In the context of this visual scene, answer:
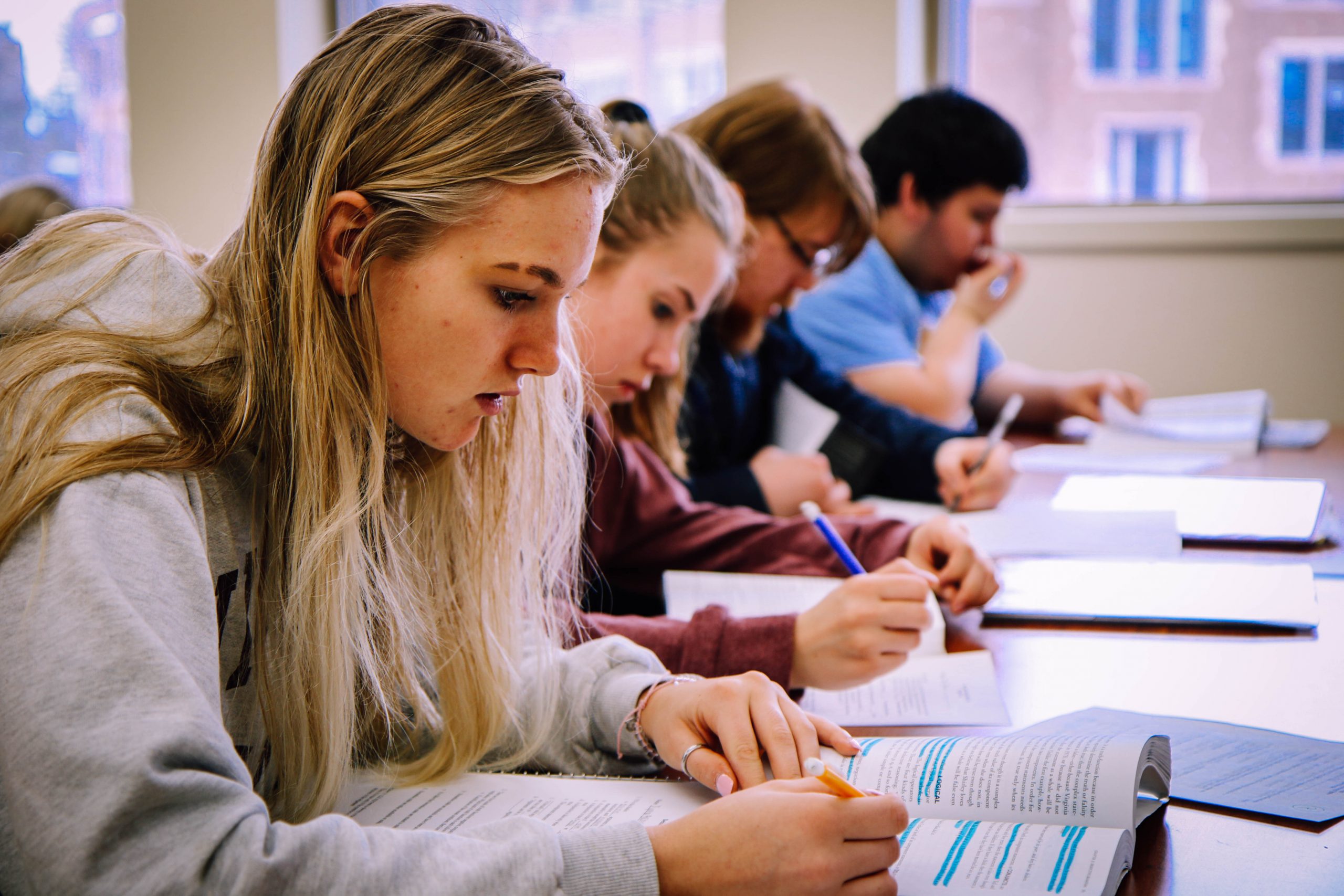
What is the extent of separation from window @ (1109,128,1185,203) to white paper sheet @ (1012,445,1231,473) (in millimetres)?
1106

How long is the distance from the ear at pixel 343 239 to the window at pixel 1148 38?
270 centimetres

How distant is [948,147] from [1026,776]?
1.82 m

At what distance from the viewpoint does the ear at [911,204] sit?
2.36m

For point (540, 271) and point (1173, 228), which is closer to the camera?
point (540, 271)

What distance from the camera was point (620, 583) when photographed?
128cm

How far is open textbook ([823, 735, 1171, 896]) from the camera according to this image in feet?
1.96

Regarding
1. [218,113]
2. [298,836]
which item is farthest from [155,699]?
[218,113]

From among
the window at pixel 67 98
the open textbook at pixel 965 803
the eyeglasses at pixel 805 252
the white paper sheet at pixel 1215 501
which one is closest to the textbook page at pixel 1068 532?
the white paper sheet at pixel 1215 501

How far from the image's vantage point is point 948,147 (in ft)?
7.53

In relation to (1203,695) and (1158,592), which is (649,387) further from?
(1203,695)

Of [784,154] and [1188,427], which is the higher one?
[784,154]

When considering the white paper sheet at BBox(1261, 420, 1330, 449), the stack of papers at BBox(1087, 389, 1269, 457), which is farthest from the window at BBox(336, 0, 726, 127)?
the white paper sheet at BBox(1261, 420, 1330, 449)

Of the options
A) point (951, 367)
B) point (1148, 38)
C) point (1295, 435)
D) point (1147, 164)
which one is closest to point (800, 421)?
point (951, 367)

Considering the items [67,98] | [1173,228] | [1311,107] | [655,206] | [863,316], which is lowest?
[863,316]
